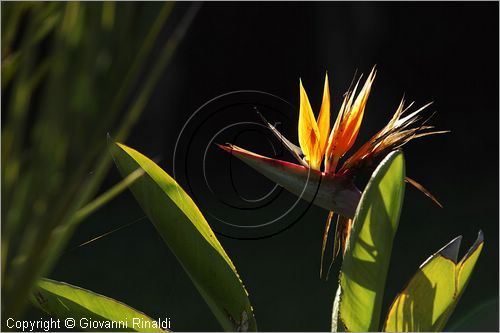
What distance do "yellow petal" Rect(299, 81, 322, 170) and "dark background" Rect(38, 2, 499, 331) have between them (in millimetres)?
1946

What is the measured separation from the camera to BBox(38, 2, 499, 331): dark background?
290 cm

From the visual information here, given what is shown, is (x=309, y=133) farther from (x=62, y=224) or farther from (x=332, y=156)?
(x=62, y=224)

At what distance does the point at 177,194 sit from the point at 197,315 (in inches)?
69.3

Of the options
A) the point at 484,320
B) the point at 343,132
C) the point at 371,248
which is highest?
the point at 343,132

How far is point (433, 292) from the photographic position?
72 centimetres

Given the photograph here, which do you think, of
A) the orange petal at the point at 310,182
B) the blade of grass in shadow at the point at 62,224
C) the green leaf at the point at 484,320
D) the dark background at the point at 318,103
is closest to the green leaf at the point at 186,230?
the orange petal at the point at 310,182

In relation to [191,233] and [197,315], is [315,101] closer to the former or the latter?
[197,315]

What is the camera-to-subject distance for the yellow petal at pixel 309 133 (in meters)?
0.73

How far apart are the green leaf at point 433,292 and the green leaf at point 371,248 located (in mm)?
33

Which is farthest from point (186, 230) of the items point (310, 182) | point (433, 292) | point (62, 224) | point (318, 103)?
point (318, 103)

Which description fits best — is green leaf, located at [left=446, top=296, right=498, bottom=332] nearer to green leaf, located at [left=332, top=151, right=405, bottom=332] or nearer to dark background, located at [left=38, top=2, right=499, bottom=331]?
green leaf, located at [left=332, top=151, right=405, bottom=332]

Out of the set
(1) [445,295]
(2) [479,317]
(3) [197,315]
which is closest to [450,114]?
(3) [197,315]

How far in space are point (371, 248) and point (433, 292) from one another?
0.10m

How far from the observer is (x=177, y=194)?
2.35ft
